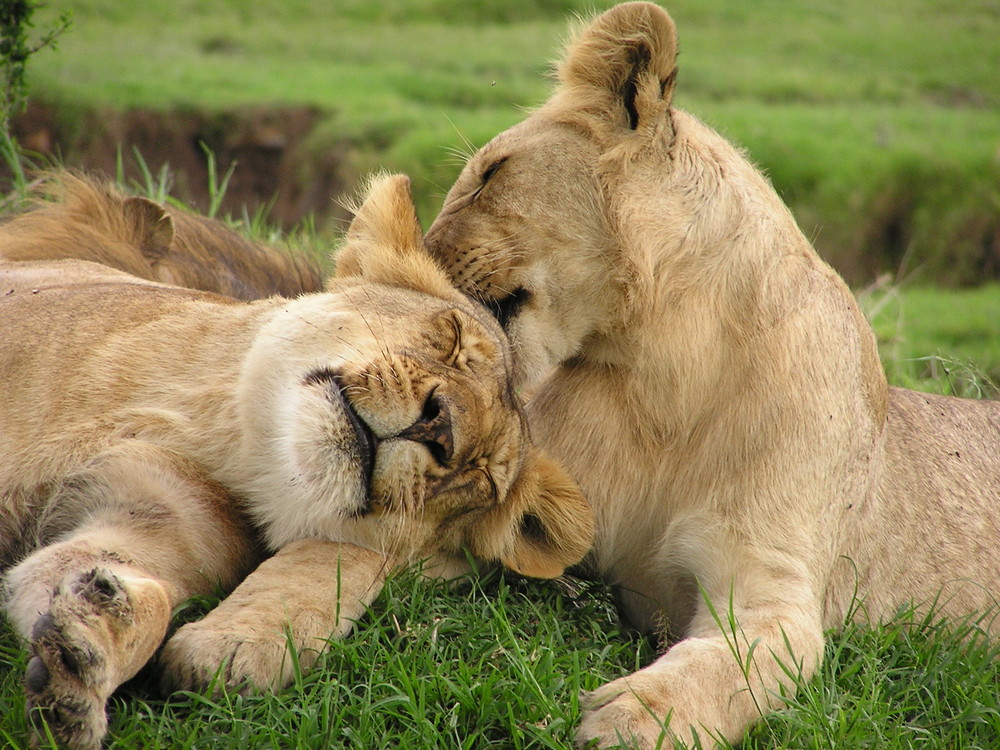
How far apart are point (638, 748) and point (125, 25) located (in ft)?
43.0

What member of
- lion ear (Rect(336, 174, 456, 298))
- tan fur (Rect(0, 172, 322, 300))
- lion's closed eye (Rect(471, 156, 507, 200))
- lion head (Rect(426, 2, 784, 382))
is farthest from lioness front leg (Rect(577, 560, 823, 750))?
tan fur (Rect(0, 172, 322, 300))

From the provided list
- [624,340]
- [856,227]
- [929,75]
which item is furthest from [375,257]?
[929,75]

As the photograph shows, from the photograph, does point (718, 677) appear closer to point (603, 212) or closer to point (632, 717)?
point (632, 717)

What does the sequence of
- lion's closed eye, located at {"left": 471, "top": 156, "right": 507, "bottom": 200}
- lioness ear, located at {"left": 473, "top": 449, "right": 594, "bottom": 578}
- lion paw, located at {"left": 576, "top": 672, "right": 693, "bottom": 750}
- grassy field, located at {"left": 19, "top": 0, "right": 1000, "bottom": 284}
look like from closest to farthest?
lion paw, located at {"left": 576, "top": 672, "right": 693, "bottom": 750}, lioness ear, located at {"left": 473, "top": 449, "right": 594, "bottom": 578}, lion's closed eye, located at {"left": 471, "top": 156, "right": 507, "bottom": 200}, grassy field, located at {"left": 19, "top": 0, "right": 1000, "bottom": 284}

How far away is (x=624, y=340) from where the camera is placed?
2.92 m

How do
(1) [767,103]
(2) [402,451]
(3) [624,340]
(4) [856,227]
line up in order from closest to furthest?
(2) [402,451] → (3) [624,340] → (4) [856,227] → (1) [767,103]

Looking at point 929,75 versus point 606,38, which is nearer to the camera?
point 606,38

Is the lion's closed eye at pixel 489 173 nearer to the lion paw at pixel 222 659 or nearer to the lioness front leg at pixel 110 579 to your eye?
the lioness front leg at pixel 110 579

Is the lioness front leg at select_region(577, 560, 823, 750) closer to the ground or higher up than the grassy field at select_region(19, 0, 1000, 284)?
higher up

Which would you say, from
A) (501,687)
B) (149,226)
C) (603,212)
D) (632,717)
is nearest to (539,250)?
(603,212)

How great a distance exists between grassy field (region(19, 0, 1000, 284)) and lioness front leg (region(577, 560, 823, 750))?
6670 mm

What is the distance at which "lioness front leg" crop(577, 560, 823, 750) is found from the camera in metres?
2.23

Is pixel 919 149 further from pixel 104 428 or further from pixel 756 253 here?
pixel 104 428

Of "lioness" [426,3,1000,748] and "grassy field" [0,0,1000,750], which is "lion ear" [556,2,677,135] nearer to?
"lioness" [426,3,1000,748]
